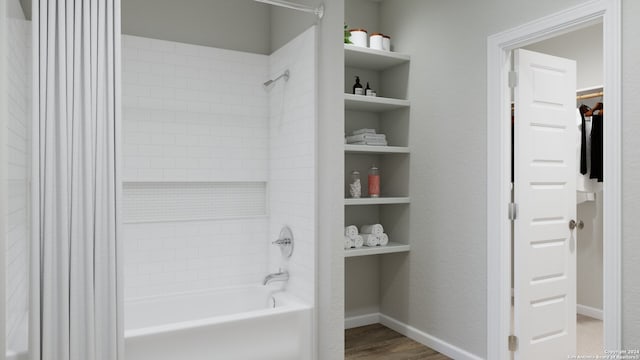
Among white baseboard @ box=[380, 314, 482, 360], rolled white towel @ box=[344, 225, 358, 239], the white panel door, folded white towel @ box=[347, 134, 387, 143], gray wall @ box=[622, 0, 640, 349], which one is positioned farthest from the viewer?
folded white towel @ box=[347, 134, 387, 143]

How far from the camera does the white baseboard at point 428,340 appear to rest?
314 cm

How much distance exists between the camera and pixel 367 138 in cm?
355

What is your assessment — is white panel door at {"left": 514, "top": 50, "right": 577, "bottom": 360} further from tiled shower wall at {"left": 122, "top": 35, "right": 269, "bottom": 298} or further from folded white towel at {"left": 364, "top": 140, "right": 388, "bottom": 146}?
tiled shower wall at {"left": 122, "top": 35, "right": 269, "bottom": 298}

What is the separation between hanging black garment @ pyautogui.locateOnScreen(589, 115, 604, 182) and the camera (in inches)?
142

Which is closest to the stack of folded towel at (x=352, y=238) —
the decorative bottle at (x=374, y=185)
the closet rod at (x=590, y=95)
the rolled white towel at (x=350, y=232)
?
the rolled white towel at (x=350, y=232)

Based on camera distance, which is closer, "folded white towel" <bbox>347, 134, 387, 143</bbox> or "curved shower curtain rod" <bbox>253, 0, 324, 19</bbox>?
"curved shower curtain rod" <bbox>253, 0, 324, 19</bbox>

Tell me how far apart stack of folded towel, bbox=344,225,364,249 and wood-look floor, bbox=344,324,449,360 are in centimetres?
77

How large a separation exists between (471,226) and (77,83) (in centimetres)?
253

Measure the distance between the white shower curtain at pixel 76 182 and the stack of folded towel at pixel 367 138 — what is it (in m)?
1.97

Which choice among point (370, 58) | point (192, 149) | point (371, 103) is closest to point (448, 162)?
point (371, 103)

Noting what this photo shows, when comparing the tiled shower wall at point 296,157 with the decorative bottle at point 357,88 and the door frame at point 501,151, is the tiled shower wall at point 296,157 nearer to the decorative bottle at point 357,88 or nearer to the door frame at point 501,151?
the decorative bottle at point 357,88

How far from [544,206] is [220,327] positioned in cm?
220

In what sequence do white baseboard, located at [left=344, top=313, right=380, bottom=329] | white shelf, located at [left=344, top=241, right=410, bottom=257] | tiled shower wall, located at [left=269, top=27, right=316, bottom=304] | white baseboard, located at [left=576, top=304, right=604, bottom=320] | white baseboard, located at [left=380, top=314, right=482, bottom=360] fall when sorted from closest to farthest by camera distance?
tiled shower wall, located at [left=269, top=27, right=316, bottom=304]
white baseboard, located at [left=380, top=314, right=482, bottom=360]
white shelf, located at [left=344, top=241, right=410, bottom=257]
white baseboard, located at [left=344, top=313, right=380, bottom=329]
white baseboard, located at [left=576, top=304, right=604, bottom=320]

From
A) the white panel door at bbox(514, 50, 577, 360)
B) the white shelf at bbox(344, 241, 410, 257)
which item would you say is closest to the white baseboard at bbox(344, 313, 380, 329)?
the white shelf at bbox(344, 241, 410, 257)
